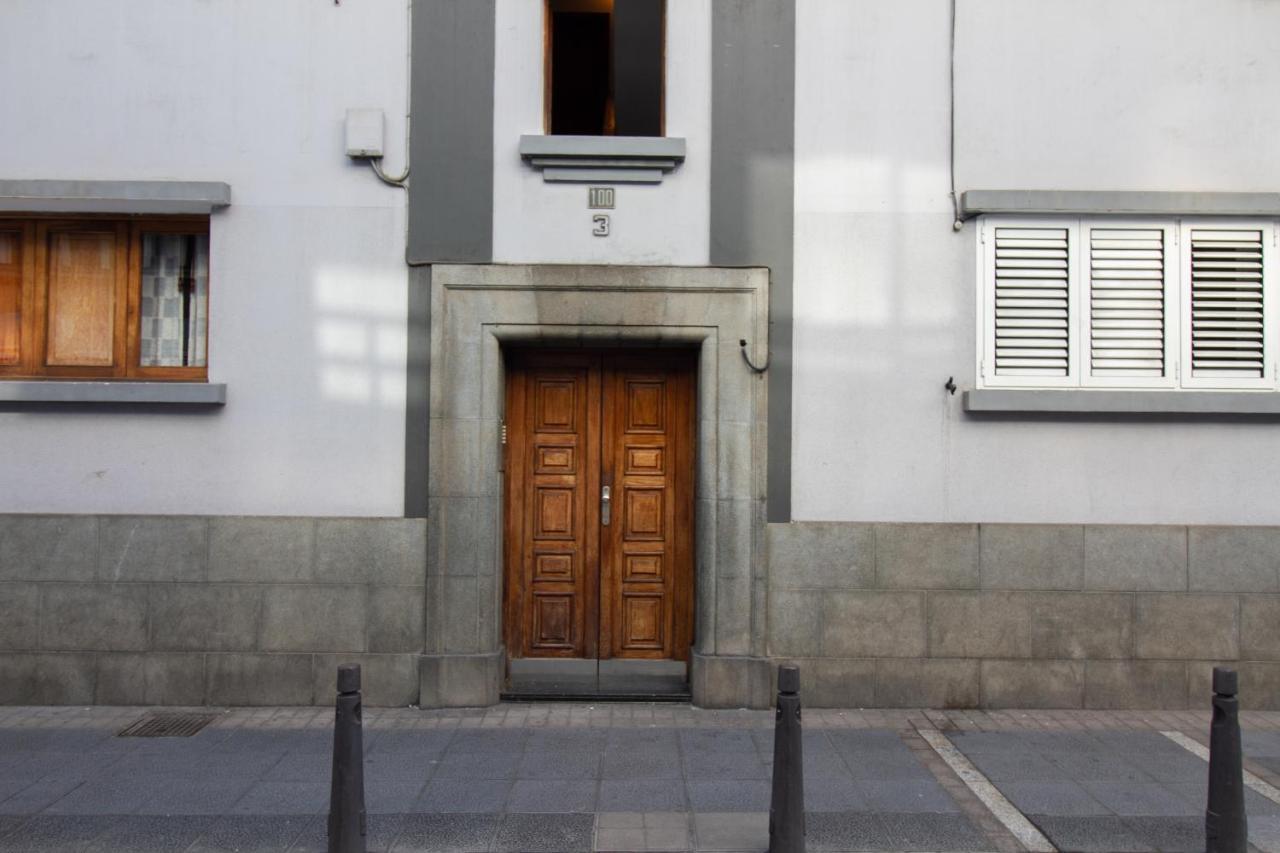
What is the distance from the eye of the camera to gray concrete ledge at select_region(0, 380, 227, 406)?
7539 mm

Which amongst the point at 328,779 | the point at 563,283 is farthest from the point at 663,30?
the point at 328,779

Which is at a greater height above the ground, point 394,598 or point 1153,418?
point 1153,418

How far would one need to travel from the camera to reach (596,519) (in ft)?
26.6

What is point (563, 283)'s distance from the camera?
762cm

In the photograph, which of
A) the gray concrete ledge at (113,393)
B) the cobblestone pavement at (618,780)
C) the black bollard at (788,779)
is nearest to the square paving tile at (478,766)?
the cobblestone pavement at (618,780)

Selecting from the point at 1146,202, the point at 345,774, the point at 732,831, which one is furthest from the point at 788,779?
the point at 1146,202

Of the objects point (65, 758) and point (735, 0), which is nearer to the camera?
point (65, 758)

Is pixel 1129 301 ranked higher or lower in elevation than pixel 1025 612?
higher

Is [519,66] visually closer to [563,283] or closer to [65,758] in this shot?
[563,283]

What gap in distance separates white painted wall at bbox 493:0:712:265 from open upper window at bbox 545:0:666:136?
188 mm

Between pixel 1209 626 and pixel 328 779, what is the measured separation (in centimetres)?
688

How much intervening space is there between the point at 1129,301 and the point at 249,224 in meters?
7.32

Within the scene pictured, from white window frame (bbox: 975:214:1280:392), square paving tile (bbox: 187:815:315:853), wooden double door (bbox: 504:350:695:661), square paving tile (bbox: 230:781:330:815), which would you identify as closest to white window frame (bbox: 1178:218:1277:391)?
white window frame (bbox: 975:214:1280:392)

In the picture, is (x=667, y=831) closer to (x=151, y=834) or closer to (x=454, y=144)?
(x=151, y=834)
